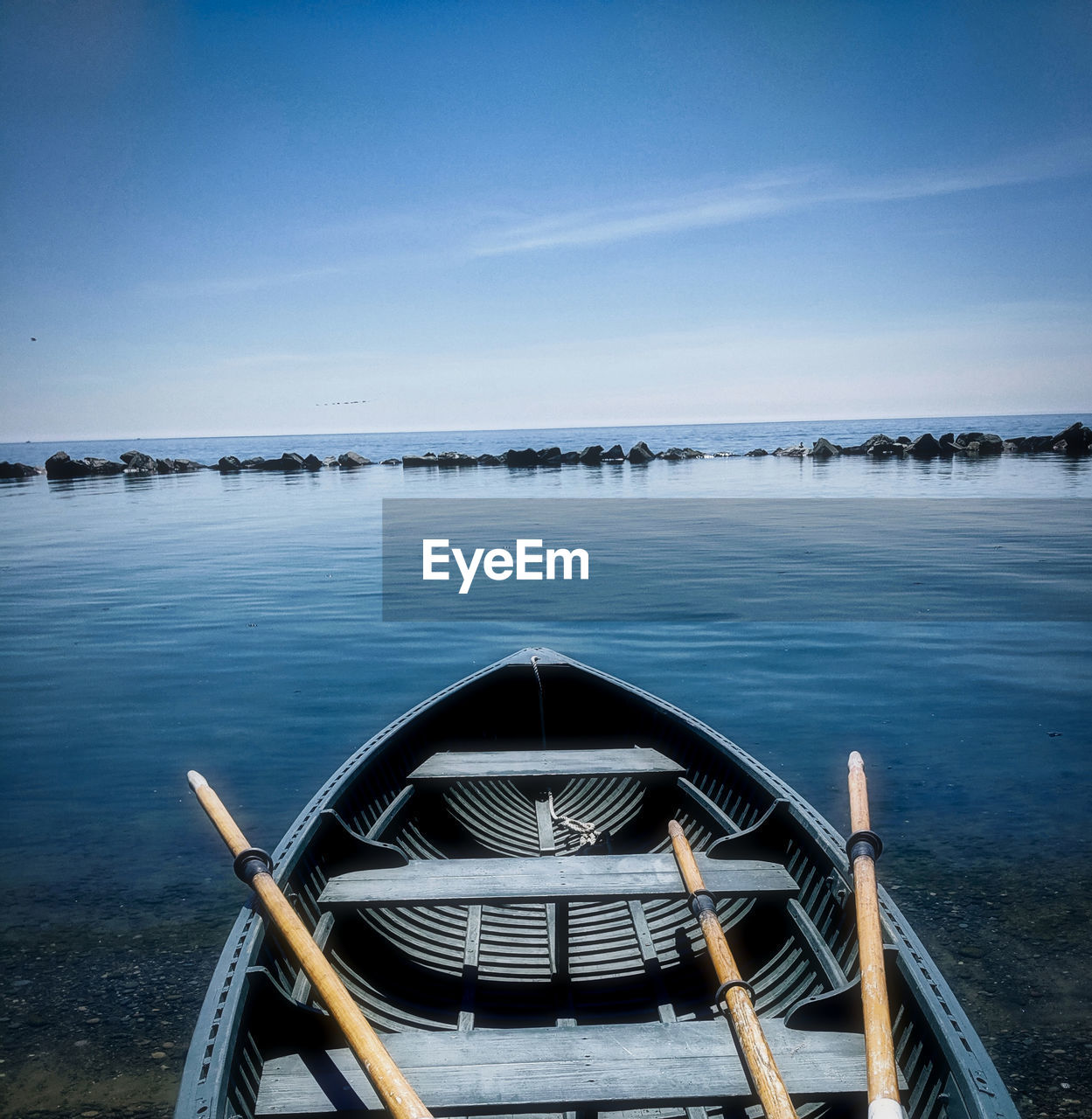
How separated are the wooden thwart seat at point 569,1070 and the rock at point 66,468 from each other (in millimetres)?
77309

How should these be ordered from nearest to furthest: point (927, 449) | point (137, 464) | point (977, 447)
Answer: point (927, 449) → point (977, 447) → point (137, 464)

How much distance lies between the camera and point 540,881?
5.33 meters

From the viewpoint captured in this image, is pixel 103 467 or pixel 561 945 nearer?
pixel 561 945

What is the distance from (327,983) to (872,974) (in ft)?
8.54

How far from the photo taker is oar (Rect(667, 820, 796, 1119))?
3312mm

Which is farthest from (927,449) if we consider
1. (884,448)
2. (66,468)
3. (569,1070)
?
(569,1070)

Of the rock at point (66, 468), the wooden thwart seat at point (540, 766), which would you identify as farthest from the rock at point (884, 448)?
the wooden thwart seat at point (540, 766)

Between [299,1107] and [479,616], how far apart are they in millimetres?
16564

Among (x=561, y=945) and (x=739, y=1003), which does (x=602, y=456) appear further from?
(x=739, y=1003)

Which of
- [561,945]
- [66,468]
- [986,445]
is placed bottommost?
[561,945]

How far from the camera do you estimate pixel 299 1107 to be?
151 inches

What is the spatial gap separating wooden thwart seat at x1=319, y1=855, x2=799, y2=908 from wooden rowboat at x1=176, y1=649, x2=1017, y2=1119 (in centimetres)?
2

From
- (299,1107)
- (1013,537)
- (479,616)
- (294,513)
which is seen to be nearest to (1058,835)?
(299,1107)

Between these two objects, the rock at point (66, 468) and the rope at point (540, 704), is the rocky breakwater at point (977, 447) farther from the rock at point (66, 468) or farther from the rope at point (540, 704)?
the rope at point (540, 704)
